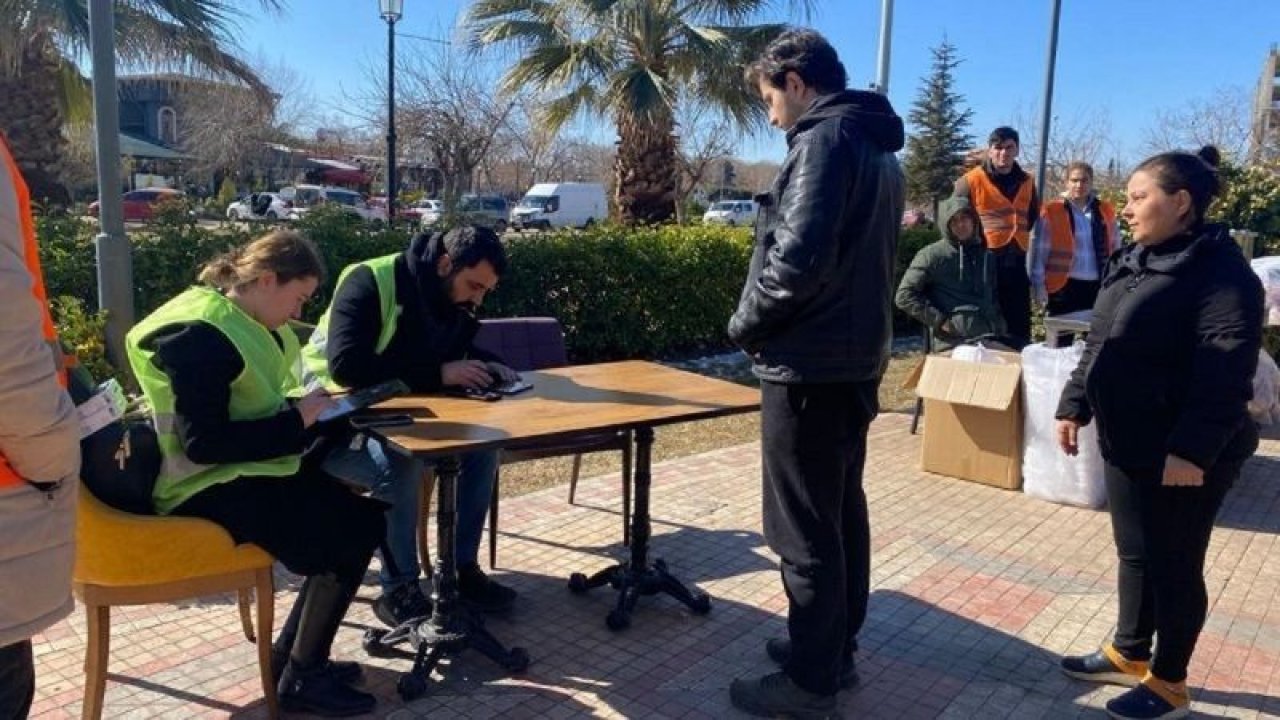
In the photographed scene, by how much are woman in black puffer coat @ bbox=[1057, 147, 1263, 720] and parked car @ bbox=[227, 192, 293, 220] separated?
17.0 ft

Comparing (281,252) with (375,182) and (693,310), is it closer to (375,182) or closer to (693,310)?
(693,310)

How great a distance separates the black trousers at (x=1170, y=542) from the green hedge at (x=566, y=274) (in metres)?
4.29

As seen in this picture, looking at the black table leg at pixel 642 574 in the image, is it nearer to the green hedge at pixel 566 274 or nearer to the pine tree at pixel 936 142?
the green hedge at pixel 566 274

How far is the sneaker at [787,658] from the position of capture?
309 cm

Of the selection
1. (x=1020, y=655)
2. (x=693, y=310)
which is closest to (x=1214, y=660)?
(x=1020, y=655)

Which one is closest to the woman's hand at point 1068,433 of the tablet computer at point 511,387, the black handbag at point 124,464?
the tablet computer at point 511,387

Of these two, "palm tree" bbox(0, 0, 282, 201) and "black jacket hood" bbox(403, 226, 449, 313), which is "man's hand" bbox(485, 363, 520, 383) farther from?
"palm tree" bbox(0, 0, 282, 201)

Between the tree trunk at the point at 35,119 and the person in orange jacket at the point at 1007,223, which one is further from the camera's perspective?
the tree trunk at the point at 35,119

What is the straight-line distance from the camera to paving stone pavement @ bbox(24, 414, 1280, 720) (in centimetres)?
299

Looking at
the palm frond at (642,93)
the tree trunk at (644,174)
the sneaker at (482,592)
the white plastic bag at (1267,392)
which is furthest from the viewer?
the tree trunk at (644,174)

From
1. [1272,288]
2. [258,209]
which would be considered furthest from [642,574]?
[258,209]

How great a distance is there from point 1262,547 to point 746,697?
3054mm

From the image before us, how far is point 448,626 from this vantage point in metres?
3.12

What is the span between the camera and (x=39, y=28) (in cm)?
806
